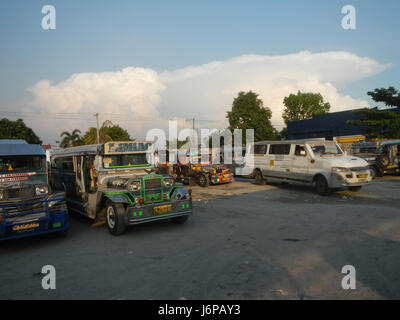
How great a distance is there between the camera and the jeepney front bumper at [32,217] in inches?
231

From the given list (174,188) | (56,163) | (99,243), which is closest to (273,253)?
(174,188)

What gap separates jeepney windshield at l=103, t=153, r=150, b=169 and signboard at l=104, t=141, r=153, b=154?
0.16m

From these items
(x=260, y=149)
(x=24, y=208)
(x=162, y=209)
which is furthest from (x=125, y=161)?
(x=260, y=149)

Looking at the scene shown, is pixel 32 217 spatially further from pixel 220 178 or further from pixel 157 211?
pixel 220 178

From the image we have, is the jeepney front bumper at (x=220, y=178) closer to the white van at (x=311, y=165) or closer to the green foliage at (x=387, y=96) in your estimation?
the white van at (x=311, y=165)

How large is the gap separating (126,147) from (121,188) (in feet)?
5.10

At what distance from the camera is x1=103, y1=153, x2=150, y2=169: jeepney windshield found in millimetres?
7924

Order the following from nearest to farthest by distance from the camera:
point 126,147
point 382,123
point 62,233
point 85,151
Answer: point 62,233 → point 126,147 → point 85,151 → point 382,123

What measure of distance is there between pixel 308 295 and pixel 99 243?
4.47 meters

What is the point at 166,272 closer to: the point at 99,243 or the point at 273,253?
the point at 273,253

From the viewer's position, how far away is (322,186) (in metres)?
11.4

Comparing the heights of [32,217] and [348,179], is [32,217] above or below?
below

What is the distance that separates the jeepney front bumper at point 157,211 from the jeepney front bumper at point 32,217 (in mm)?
1531

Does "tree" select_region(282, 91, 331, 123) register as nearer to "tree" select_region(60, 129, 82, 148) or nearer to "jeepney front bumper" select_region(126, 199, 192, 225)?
"tree" select_region(60, 129, 82, 148)
